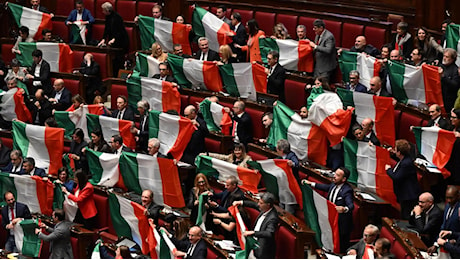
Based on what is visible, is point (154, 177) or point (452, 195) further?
point (154, 177)

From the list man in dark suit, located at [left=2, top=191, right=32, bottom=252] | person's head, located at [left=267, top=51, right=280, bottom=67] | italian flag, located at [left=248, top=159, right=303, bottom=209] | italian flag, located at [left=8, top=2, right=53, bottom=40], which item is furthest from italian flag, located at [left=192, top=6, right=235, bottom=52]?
man in dark suit, located at [left=2, top=191, right=32, bottom=252]

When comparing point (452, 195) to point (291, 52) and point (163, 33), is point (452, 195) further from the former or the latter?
point (163, 33)

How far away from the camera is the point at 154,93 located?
342 inches

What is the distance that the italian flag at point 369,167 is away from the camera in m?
6.75

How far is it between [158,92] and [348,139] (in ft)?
7.43

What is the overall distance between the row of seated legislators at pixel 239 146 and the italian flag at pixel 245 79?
9 centimetres

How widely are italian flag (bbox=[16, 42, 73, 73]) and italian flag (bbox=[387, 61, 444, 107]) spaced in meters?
3.61

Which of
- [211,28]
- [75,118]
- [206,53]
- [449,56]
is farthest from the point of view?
[211,28]

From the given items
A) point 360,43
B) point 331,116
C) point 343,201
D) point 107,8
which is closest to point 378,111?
point 331,116

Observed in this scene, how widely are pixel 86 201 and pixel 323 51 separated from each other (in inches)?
98.9

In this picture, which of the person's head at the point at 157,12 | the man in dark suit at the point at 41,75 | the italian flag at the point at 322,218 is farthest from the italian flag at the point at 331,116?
the man in dark suit at the point at 41,75

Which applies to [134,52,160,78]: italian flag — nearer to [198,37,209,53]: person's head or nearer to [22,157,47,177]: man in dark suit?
[198,37,209,53]: person's head

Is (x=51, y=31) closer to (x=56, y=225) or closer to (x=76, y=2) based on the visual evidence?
(x=76, y=2)

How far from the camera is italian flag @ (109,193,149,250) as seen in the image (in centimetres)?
692
